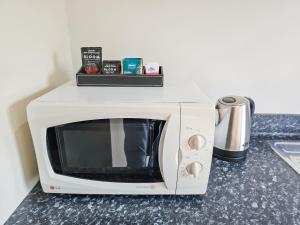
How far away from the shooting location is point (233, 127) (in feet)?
2.80

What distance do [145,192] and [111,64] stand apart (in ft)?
1.42

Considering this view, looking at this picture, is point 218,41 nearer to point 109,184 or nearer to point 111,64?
point 111,64

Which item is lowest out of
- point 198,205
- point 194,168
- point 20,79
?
point 198,205

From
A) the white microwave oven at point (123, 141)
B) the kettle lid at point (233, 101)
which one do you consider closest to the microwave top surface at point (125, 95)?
the white microwave oven at point (123, 141)

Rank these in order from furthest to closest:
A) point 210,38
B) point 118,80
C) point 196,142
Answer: point 210,38, point 118,80, point 196,142

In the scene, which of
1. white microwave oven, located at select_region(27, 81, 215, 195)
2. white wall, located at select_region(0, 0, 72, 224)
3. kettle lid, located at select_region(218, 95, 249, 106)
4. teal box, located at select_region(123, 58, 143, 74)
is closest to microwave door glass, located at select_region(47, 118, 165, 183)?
white microwave oven, located at select_region(27, 81, 215, 195)

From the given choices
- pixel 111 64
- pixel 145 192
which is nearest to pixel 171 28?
pixel 111 64

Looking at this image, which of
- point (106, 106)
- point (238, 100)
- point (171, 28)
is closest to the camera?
point (106, 106)

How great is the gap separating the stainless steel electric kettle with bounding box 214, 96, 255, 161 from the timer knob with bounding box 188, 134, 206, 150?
0.89 ft

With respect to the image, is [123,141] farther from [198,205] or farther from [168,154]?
[198,205]

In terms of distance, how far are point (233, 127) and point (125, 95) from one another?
43 cm

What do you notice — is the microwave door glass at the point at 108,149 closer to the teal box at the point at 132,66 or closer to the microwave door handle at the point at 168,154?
the microwave door handle at the point at 168,154

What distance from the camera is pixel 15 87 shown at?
25.5 inches

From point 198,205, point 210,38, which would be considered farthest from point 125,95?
point 210,38
